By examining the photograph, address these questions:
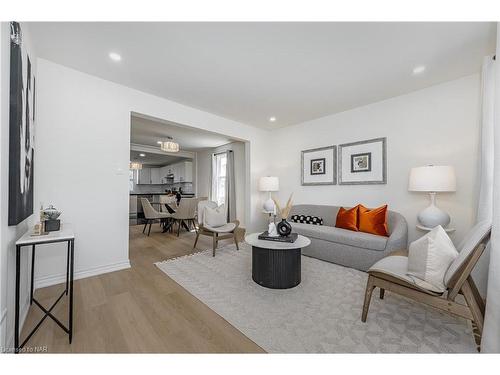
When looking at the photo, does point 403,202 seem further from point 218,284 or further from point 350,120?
point 218,284

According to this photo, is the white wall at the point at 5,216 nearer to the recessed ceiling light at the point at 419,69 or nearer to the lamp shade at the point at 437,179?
the recessed ceiling light at the point at 419,69

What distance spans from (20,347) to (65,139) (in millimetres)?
2015

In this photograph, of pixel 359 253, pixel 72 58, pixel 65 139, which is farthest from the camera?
pixel 359 253

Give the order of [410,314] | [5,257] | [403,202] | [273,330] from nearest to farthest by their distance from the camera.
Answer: [5,257] < [273,330] < [410,314] < [403,202]

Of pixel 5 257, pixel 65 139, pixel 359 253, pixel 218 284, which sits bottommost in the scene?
pixel 218 284

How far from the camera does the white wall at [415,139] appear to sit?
2539 millimetres

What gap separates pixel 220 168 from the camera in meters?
6.80

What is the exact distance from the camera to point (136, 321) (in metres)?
1.62

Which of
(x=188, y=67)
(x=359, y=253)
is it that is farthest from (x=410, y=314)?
(x=188, y=67)

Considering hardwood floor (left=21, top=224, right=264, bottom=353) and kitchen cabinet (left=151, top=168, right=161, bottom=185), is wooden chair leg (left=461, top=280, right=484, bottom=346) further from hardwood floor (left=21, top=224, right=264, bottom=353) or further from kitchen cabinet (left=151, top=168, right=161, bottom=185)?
kitchen cabinet (left=151, top=168, right=161, bottom=185)

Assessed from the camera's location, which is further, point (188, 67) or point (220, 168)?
point (220, 168)

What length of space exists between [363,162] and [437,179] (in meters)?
1.19

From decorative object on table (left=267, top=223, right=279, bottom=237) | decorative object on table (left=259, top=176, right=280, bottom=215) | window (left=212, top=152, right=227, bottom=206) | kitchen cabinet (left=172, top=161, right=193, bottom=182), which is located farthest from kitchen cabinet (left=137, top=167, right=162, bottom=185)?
decorative object on table (left=267, top=223, right=279, bottom=237)
